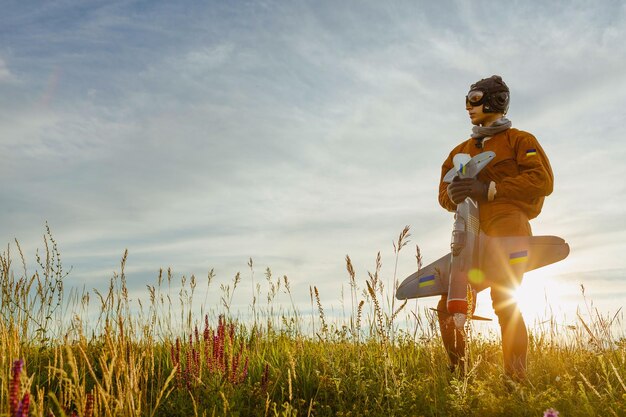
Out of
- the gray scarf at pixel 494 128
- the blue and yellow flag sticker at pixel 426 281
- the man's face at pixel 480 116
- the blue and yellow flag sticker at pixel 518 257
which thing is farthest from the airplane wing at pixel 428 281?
the man's face at pixel 480 116

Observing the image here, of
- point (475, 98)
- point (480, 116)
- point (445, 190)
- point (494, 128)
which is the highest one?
point (475, 98)

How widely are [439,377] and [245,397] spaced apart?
1612mm

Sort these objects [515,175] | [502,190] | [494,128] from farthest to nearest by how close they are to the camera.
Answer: [494,128]
[515,175]
[502,190]

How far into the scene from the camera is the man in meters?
4.35

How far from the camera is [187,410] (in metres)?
3.86

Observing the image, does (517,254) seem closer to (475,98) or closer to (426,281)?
(426,281)

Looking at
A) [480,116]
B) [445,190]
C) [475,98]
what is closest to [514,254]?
[445,190]

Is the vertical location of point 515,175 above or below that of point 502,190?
above

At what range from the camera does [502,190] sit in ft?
14.5

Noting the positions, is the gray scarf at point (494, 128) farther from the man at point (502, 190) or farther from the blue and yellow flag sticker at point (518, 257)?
the blue and yellow flag sticker at point (518, 257)

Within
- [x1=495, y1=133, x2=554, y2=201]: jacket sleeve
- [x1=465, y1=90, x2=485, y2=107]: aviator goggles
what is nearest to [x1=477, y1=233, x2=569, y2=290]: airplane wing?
[x1=495, y1=133, x2=554, y2=201]: jacket sleeve

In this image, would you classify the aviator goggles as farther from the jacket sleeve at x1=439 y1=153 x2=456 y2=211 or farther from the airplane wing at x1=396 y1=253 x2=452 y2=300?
the airplane wing at x1=396 y1=253 x2=452 y2=300

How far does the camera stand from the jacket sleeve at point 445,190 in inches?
191

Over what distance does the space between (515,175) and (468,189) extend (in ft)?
1.47
